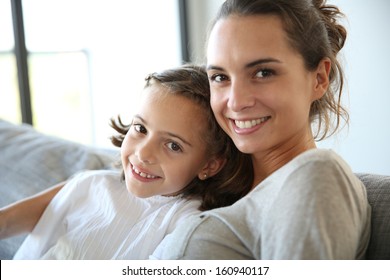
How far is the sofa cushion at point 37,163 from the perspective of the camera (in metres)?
1.85

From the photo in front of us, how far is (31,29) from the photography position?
168 inches

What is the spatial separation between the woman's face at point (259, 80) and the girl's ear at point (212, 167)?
0.20 m

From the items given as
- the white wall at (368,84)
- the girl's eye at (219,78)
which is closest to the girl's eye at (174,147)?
the girl's eye at (219,78)

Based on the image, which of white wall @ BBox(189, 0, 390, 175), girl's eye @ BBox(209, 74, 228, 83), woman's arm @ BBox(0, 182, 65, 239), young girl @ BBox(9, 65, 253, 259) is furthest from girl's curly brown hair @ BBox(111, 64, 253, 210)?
white wall @ BBox(189, 0, 390, 175)

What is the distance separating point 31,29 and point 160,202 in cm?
330

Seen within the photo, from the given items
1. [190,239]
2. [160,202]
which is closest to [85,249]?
[160,202]

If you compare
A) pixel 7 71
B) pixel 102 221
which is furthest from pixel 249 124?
pixel 7 71

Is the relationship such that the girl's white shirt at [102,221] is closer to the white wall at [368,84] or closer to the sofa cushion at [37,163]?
the sofa cushion at [37,163]

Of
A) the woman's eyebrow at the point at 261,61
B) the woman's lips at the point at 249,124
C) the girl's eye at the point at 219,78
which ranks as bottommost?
the woman's lips at the point at 249,124

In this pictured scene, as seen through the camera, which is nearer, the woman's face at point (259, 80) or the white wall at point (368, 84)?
the woman's face at point (259, 80)

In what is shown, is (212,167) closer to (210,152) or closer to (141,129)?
(210,152)

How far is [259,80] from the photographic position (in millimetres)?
1174

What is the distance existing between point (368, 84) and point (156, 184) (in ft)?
8.21
